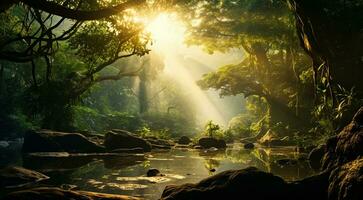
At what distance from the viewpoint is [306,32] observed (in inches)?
572

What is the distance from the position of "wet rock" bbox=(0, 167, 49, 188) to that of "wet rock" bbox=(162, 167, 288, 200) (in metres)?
4.80

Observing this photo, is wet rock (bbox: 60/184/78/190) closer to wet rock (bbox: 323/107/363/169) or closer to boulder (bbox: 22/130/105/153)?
wet rock (bbox: 323/107/363/169)

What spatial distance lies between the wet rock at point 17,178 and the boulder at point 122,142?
35.1 feet

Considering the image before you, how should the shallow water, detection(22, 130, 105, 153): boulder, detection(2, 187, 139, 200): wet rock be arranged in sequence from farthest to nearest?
detection(22, 130, 105, 153): boulder
the shallow water
detection(2, 187, 139, 200): wet rock

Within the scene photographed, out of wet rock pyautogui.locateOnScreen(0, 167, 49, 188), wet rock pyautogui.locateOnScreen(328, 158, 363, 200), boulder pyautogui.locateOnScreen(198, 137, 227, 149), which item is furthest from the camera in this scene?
boulder pyautogui.locateOnScreen(198, 137, 227, 149)

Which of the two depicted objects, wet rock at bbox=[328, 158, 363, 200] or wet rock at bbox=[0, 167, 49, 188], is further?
wet rock at bbox=[0, 167, 49, 188]

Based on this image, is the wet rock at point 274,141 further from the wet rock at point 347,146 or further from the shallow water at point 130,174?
the wet rock at point 347,146

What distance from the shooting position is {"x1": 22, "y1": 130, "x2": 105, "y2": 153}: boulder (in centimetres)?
2174

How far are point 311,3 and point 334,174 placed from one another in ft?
29.4

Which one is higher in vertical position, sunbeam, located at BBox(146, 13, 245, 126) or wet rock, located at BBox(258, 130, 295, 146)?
sunbeam, located at BBox(146, 13, 245, 126)

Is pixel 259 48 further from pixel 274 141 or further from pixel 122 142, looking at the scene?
pixel 122 142

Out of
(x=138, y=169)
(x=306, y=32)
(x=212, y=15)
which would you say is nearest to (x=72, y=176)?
(x=138, y=169)

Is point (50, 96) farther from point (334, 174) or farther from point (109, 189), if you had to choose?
point (334, 174)

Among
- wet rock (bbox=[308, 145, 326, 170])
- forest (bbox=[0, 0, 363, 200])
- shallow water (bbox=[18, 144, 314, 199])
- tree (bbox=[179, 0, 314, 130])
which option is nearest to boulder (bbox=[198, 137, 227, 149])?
forest (bbox=[0, 0, 363, 200])
